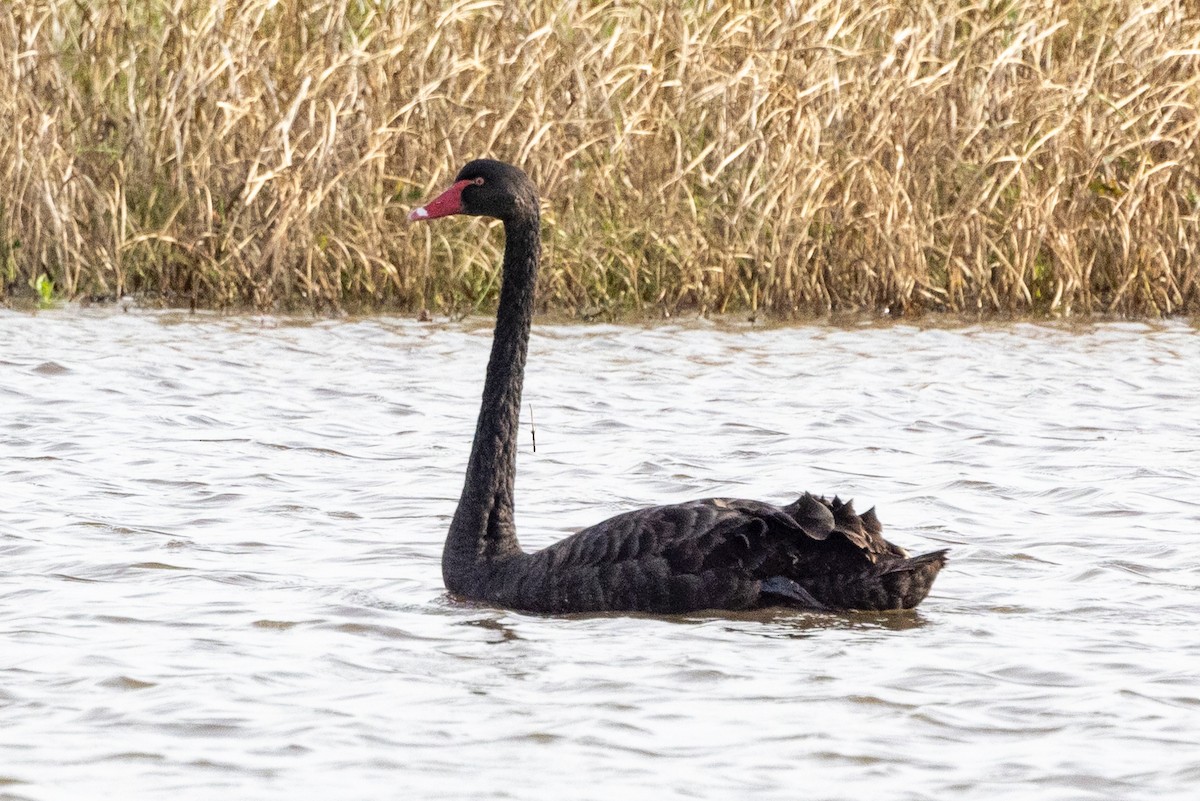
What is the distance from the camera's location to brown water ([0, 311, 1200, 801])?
3.74 meters

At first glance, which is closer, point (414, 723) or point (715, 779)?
point (715, 779)

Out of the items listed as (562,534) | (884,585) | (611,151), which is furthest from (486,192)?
(611,151)

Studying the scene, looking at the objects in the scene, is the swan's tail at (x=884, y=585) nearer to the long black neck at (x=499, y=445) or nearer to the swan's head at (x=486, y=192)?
the long black neck at (x=499, y=445)

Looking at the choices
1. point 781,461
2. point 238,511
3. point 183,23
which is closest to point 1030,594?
point 781,461

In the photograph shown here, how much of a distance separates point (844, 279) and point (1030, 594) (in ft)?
17.6

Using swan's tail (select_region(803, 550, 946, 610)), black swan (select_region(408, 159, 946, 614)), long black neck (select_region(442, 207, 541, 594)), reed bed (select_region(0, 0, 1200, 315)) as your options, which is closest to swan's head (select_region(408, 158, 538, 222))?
long black neck (select_region(442, 207, 541, 594))

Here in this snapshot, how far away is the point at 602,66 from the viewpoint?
10406 millimetres

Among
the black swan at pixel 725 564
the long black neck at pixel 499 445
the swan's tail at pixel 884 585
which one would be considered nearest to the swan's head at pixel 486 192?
the long black neck at pixel 499 445

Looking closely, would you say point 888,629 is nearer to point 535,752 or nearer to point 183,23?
point 535,752

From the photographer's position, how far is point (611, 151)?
10336 mm

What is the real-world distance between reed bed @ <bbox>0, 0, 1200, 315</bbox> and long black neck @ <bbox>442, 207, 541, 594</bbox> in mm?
4222

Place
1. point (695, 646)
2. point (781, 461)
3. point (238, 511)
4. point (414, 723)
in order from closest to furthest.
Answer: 1. point (414, 723)
2. point (695, 646)
3. point (238, 511)
4. point (781, 461)

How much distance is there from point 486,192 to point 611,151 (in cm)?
467

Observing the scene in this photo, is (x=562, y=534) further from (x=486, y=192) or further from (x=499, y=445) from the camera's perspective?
(x=486, y=192)
